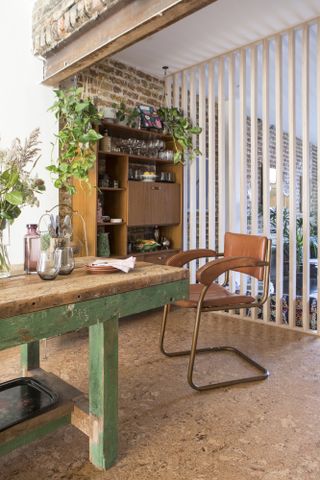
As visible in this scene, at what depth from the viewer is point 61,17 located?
2.94m

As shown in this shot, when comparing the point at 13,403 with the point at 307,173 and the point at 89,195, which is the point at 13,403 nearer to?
the point at 89,195

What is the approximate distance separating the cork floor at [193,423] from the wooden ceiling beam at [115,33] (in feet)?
7.59

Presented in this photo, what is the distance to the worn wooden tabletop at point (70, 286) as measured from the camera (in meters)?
1.20

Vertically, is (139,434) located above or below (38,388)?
below

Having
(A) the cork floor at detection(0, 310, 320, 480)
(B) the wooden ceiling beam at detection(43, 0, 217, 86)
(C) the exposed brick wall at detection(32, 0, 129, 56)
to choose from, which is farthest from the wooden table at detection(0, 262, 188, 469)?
(C) the exposed brick wall at detection(32, 0, 129, 56)

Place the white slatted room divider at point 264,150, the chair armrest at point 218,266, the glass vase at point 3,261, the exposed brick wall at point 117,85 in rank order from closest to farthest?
the glass vase at point 3,261
the chair armrest at point 218,266
the white slatted room divider at point 264,150
the exposed brick wall at point 117,85

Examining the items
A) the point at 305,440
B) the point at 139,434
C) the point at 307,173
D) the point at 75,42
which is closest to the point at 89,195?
the point at 75,42

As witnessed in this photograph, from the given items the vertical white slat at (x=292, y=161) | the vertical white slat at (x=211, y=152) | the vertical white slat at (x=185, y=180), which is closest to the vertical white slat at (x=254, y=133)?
the vertical white slat at (x=292, y=161)

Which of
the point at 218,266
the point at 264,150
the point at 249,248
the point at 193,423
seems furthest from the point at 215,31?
the point at 193,423

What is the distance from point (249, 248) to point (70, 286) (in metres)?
1.67

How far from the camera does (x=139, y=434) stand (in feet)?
5.76

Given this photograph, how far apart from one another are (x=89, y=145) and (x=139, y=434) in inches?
95.2

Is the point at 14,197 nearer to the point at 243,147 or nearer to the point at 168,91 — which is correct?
the point at 243,147

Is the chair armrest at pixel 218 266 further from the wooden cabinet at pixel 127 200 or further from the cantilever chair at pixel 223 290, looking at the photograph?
the wooden cabinet at pixel 127 200
